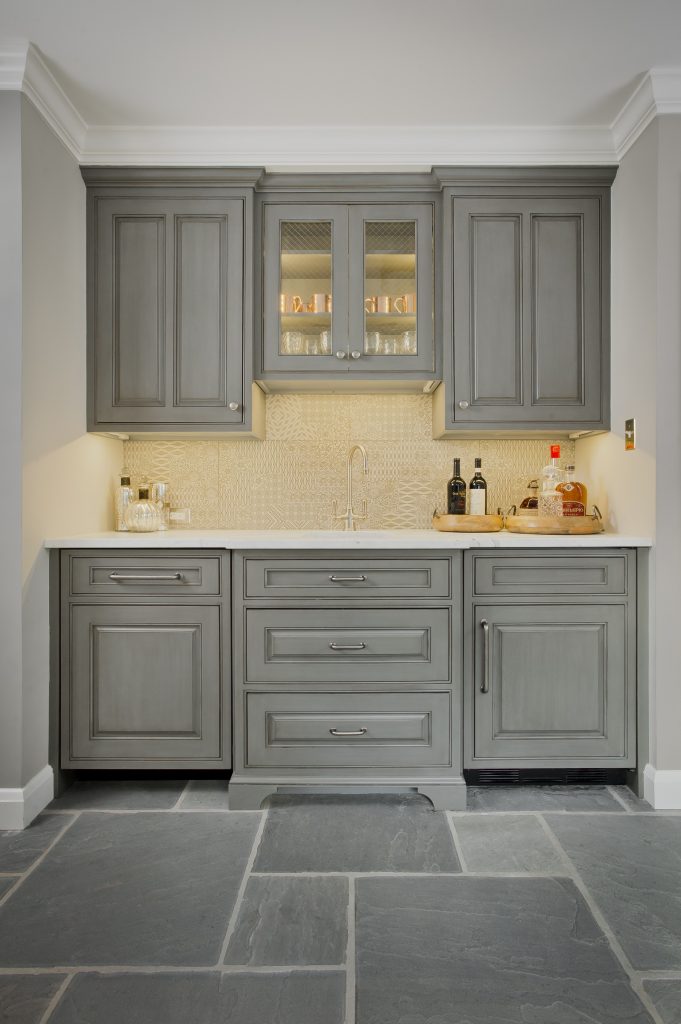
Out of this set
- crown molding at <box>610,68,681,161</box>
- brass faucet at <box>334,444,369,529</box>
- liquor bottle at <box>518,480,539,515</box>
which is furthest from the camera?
brass faucet at <box>334,444,369,529</box>

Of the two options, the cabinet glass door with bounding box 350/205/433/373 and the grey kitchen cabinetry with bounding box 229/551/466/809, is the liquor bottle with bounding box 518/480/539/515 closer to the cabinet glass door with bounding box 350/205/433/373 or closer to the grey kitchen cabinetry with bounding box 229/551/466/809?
the grey kitchen cabinetry with bounding box 229/551/466/809

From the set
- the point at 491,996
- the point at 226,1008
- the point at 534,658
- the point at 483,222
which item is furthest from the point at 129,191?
the point at 491,996

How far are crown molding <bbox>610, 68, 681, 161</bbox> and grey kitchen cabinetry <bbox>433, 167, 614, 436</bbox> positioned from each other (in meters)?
0.23

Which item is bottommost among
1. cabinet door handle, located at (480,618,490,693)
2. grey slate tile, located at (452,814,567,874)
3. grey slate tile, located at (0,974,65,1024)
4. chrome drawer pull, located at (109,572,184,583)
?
grey slate tile, located at (0,974,65,1024)

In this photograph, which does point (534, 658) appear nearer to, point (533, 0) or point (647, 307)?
point (647, 307)

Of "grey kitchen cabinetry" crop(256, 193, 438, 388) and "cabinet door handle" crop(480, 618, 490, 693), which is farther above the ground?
"grey kitchen cabinetry" crop(256, 193, 438, 388)

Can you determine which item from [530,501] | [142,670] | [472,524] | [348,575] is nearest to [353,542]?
[348,575]

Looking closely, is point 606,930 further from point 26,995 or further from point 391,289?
point 391,289

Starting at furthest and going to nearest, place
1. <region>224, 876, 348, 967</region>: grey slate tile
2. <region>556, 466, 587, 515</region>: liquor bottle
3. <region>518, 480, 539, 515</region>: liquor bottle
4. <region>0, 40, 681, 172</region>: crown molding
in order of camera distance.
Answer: <region>518, 480, 539, 515</region>: liquor bottle, <region>556, 466, 587, 515</region>: liquor bottle, <region>0, 40, 681, 172</region>: crown molding, <region>224, 876, 348, 967</region>: grey slate tile

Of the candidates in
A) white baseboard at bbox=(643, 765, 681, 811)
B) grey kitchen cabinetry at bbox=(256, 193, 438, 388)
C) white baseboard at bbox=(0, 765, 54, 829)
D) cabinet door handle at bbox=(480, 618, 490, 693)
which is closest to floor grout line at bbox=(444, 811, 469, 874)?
cabinet door handle at bbox=(480, 618, 490, 693)

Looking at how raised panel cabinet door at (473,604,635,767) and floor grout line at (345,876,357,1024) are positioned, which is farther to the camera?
raised panel cabinet door at (473,604,635,767)

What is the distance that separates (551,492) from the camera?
265 cm

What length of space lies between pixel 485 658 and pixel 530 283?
60.9 inches

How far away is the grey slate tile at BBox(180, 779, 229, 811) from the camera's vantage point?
A: 2.26m
